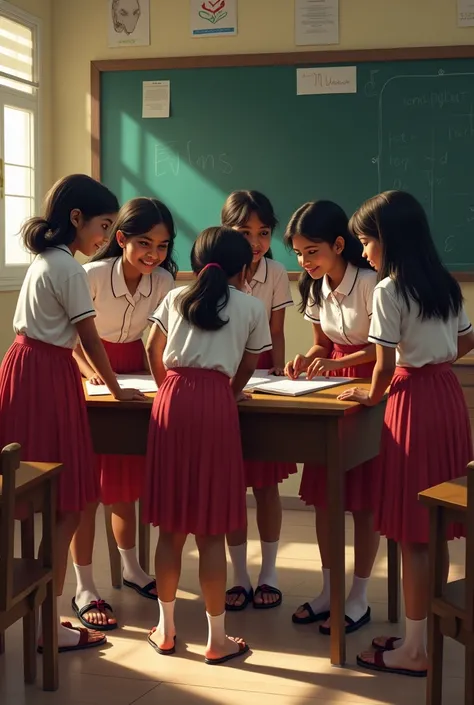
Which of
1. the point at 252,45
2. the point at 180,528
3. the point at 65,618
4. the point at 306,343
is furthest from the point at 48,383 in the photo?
the point at 252,45

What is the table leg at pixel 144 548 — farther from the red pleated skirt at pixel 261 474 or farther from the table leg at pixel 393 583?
the table leg at pixel 393 583

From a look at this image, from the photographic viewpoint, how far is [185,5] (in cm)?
490

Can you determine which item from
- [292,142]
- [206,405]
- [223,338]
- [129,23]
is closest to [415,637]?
[206,405]

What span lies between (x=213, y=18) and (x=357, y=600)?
299cm

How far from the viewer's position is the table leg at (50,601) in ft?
8.25

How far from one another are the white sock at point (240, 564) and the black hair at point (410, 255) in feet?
3.89

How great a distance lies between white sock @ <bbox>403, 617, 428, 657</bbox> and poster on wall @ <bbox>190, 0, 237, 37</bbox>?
10.4 ft

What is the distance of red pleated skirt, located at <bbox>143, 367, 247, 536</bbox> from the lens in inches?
106

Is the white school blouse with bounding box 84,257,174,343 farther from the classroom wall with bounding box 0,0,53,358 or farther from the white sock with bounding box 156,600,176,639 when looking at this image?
the classroom wall with bounding box 0,0,53,358

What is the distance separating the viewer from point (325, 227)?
3.09m

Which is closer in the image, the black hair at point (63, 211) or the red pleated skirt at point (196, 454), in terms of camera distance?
the red pleated skirt at point (196, 454)

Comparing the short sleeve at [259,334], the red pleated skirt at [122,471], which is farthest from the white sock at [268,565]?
the short sleeve at [259,334]

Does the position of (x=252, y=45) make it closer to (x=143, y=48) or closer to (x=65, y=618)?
(x=143, y=48)

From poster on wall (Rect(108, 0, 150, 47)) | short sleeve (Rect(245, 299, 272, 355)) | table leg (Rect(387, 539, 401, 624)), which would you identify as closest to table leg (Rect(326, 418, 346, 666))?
short sleeve (Rect(245, 299, 272, 355))
